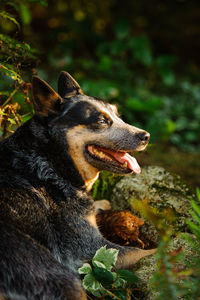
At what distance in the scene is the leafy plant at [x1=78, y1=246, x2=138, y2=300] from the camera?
8.89ft

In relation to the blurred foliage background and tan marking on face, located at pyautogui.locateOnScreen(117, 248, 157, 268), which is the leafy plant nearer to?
tan marking on face, located at pyautogui.locateOnScreen(117, 248, 157, 268)

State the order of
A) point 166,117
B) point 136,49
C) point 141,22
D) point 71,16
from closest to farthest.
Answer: point 166,117 < point 136,49 < point 71,16 < point 141,22

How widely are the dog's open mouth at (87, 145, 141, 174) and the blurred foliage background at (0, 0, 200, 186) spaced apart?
398 centimetres

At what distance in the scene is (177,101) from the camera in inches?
410

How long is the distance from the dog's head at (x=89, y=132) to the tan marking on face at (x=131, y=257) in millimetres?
707

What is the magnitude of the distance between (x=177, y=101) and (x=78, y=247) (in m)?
8.20

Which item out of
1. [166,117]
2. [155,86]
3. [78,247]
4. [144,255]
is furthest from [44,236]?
[155,86]

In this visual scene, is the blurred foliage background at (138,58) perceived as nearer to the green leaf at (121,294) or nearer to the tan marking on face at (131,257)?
the tan marking on face at (131,257)

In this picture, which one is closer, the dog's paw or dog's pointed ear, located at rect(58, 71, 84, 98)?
dog's pointed ear, located at rect(58, 71, 84, 98)

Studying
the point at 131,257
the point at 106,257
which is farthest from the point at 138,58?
the point at 106,257

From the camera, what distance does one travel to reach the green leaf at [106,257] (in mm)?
2811

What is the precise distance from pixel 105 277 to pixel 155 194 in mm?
1468

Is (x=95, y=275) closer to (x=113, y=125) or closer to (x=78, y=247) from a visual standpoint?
(x=78, y=247)

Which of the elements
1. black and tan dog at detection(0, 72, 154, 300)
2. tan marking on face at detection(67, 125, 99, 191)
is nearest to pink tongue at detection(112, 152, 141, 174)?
black and tan dog at detection(0, 72, 154, 300)
